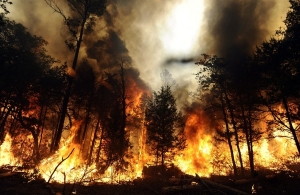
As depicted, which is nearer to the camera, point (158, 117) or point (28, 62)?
point (28, 62)

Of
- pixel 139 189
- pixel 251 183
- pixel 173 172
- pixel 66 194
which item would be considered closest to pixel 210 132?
pixel 173 172

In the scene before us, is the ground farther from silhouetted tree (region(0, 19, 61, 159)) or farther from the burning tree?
the burning tree

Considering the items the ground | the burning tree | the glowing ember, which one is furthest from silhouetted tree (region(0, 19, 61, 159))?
the burning tree

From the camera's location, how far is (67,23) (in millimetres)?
18578

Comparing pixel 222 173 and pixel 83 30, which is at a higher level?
pixel 83 30

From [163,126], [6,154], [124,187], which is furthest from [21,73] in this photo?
[163,126]

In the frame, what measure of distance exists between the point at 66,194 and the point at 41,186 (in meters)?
2.15

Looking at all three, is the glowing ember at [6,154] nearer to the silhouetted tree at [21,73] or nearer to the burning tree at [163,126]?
the silhouetted tree at [21,73]

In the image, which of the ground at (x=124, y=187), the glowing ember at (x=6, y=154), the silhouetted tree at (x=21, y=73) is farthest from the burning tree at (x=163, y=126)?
the glowing ember at (x=6, y=154)

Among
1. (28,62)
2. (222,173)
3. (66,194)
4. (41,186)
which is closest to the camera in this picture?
(66,194)

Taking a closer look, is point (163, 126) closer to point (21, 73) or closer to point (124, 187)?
point (124, 187)

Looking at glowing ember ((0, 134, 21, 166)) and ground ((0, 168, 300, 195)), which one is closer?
ground ((0, 168, 300, 195))

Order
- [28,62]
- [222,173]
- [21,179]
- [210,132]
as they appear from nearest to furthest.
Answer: [21,179]
[28,62]
[222,173]
[210,132]

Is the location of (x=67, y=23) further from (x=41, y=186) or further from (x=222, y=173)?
(x=222, y=173)
